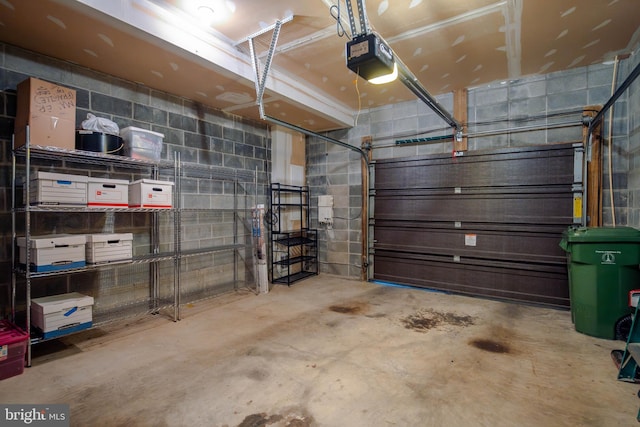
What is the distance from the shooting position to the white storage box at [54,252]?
2.35 metres

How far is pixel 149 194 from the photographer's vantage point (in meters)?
2.98

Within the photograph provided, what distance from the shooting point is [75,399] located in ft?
6.29

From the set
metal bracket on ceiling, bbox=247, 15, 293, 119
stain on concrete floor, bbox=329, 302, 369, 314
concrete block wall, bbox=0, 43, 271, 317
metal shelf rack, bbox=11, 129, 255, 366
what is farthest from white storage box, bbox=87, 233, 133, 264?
stain on concrete floor, bbox=329, 302, 369, 314

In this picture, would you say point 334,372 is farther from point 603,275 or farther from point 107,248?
point 603,275

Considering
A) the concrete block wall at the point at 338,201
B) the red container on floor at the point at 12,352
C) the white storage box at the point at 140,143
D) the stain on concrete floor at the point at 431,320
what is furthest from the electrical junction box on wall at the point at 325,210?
the red container on floor at the point at 12,352

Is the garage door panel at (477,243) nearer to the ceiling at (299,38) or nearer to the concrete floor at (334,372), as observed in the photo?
the concrete floor at (334,372)

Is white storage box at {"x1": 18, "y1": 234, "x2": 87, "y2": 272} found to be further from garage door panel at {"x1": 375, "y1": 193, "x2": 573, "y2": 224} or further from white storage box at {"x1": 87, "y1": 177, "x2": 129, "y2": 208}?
garage door panel at {"x1": 375, "y1": 193, "x2": 573, "y2": 224}

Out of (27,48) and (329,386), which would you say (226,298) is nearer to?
(329,386)

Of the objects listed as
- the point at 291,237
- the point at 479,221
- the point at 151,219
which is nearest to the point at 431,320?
the point at 479,221

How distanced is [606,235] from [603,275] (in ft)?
1.17

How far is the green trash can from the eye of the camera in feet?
8.68

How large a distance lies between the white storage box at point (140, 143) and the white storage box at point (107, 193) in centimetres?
34

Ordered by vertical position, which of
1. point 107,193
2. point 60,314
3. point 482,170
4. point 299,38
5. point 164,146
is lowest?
point 60,314

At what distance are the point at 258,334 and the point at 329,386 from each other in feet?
3.46
